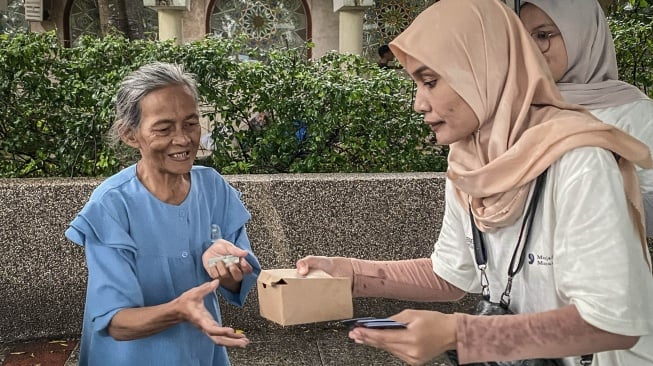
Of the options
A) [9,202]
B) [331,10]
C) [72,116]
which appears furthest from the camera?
[331,10]

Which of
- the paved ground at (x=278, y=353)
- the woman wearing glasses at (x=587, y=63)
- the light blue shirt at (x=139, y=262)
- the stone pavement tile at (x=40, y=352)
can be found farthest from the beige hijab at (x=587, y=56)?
the stone pavement tile at (x=40, y=352)

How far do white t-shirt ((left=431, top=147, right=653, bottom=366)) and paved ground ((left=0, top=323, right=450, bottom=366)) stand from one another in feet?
9.10

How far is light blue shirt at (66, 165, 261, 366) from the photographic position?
2307 millimetres

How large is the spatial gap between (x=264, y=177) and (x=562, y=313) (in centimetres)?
317

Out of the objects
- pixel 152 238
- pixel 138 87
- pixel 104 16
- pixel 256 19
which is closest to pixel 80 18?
pixel 104 16

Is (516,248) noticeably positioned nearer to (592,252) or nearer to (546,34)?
(592,252)

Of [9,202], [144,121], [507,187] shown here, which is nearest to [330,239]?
[9,202]

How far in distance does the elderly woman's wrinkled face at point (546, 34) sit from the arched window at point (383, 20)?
38.3 feet

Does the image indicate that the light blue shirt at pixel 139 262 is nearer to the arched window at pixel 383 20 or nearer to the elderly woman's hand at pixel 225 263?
the elderly woman's hand at pixel 225 263

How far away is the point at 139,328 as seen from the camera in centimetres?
223

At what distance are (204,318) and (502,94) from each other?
3.44ft

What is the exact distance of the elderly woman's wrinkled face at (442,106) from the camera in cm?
188

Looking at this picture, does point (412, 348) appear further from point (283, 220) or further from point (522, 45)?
point (283, 220)

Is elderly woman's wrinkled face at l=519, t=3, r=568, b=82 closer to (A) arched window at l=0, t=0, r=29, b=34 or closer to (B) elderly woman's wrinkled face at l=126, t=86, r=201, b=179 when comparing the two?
(B) elderly woman's wrinkled face at l=126, t=86, r=201, b=179
